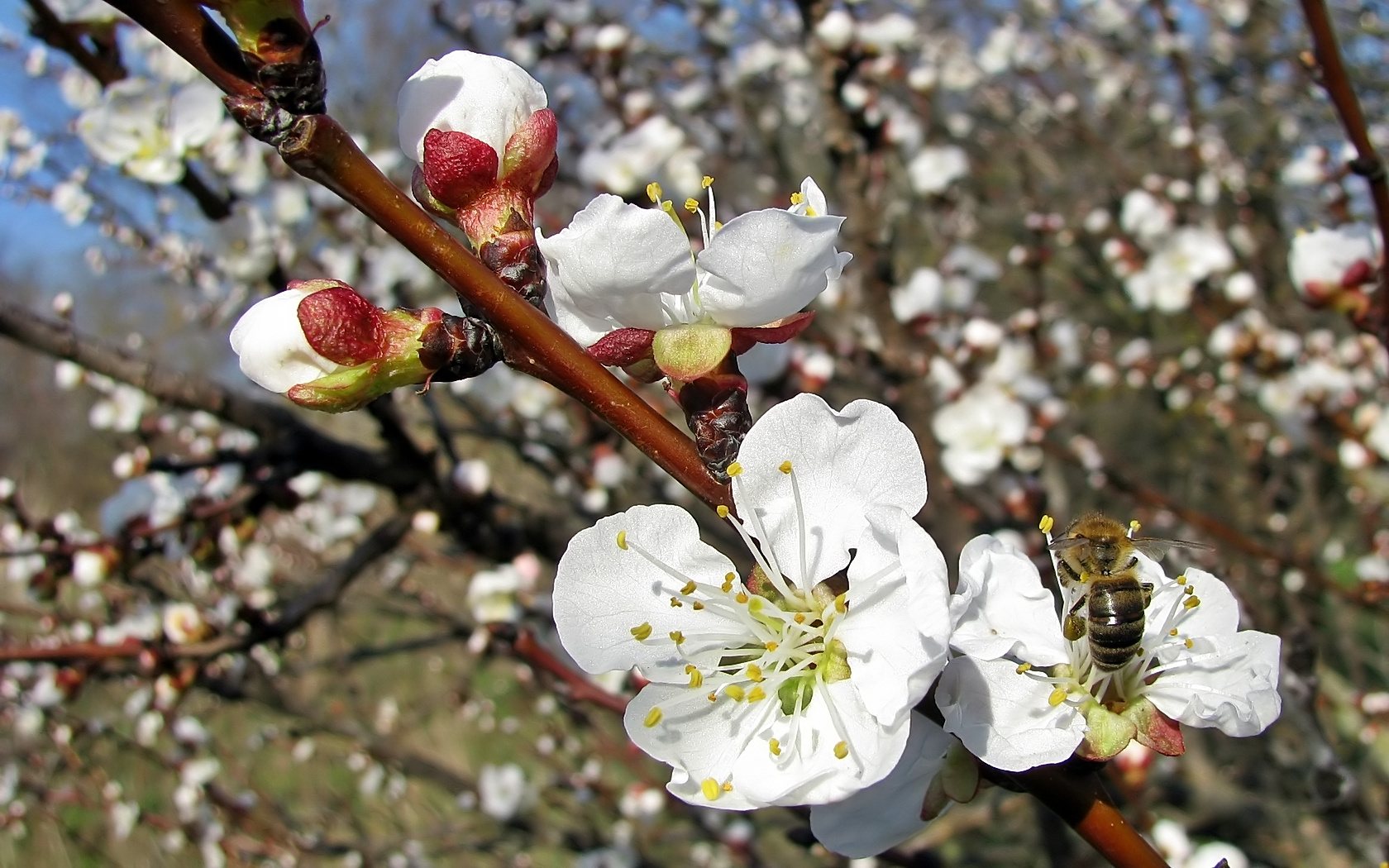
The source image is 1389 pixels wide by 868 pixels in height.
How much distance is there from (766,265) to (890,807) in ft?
1.56

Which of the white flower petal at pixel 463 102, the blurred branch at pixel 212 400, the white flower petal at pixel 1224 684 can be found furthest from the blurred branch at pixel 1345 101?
the blurred branch at pixel 212 400

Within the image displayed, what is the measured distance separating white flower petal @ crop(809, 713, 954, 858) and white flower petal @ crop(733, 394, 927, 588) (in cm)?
16

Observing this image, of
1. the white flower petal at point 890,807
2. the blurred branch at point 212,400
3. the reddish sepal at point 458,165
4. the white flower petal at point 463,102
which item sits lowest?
the blurred branch at point 212,400

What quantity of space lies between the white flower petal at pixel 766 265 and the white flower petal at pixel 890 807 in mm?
370

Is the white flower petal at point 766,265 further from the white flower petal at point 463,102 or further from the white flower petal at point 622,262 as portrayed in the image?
the white flower petal at point 463,102

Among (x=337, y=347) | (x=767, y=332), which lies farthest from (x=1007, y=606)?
(x=337, y=347)

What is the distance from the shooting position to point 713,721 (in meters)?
0.84

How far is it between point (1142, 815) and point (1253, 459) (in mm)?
2163

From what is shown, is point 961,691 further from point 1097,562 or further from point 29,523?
point 29,523

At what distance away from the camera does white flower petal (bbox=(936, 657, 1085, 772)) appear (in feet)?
2.44

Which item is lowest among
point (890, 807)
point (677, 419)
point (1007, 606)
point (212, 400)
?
point (677, 419)

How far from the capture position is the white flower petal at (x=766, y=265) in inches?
29.0

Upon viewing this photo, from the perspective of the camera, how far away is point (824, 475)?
2.71 feet

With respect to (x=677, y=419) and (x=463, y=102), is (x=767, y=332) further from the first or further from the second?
(x=677, y=419)
